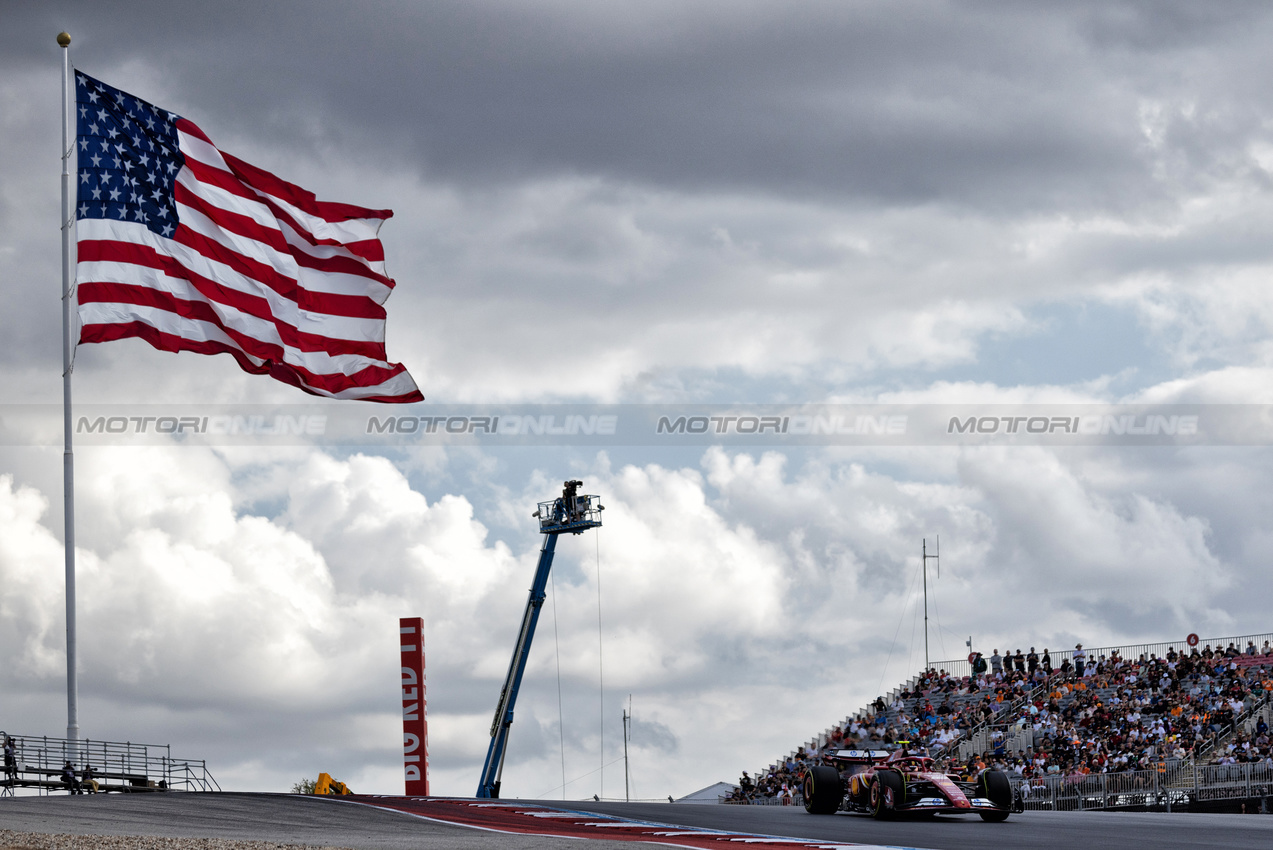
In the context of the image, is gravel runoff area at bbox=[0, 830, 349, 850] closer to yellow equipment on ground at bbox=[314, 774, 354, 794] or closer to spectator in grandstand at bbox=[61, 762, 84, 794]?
spectator in grandstand at bbox=[61, 762, 84, 794]

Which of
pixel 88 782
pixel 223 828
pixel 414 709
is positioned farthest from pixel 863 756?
pixel 414 709

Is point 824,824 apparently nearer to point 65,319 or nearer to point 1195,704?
point 65,319

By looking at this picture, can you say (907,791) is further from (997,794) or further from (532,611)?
(532,611)

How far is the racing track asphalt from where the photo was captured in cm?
1866

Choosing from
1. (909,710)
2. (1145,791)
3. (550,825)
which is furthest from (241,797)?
(909,710)

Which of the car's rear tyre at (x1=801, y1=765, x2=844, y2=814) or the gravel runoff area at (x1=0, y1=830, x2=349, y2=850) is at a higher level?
the gravel runoff area at (x1=0, y1=830, x2=349, y2=850)

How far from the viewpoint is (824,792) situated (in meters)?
26.6

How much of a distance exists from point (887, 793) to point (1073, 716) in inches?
809

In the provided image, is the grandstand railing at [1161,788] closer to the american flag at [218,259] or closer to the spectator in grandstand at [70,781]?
the american flag at [218,259]

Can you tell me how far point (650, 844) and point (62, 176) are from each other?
44.4 ft

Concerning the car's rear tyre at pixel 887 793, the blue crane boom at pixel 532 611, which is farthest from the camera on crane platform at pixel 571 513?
the car's rear tyre at pixel 887 793

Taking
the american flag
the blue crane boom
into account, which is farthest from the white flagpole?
the blue crane boom

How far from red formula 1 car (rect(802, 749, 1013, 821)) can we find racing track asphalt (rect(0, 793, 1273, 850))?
30 centimetres

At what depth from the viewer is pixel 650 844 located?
18.7 metres
